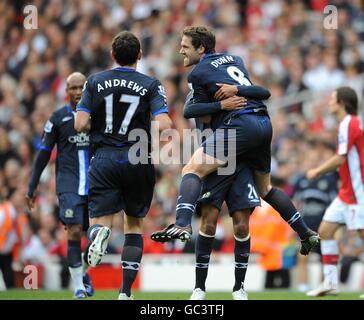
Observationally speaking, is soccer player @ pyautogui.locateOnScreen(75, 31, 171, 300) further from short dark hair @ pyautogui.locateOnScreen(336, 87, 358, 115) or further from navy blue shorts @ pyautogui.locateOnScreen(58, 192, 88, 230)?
short dark hair @ pyautogui.locateOnScreen(336, 87, 358, 115)

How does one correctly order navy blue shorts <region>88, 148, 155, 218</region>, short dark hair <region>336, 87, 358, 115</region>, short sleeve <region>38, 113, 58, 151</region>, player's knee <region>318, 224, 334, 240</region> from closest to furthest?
navy blue shorts <region>88, 148, 155, 218</region> → short sleeve <region>38, 113, 58, 151</region> → short dark hair <region>336, 87, 358, 115</region> → player's knee <region>318, 224, 334, 240</region>

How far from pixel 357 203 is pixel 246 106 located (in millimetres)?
2431

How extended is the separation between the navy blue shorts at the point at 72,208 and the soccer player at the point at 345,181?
8.39 feet

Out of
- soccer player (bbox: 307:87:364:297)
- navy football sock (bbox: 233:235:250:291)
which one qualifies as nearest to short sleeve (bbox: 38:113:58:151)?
navy football sock (bbox: 233:235:250:291)

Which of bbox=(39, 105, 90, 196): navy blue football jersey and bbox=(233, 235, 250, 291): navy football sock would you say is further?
bbox=(39, 105, 90, 196): navy blue football jersey

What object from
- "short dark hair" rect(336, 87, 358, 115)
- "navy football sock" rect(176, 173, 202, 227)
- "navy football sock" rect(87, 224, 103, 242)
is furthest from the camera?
"short dark hair" rect(336, 87, 358, 115)

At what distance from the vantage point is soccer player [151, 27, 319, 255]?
8711mm

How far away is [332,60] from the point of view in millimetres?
17844

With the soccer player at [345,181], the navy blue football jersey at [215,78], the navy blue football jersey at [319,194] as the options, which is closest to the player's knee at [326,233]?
the soccer player at [345,181]

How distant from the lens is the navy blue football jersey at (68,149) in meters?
10.5

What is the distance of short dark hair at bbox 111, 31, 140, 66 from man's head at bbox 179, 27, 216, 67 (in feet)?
1.61

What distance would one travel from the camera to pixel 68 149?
10.6 m

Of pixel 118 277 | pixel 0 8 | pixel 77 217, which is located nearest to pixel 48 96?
pixel 0 8

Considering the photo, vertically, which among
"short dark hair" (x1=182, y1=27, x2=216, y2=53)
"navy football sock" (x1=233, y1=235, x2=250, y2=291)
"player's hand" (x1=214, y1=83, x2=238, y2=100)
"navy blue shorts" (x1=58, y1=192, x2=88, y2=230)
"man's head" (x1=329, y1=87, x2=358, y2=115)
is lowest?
"navy football sock" (x1=233, y1=235, x2=250, y2=291)
